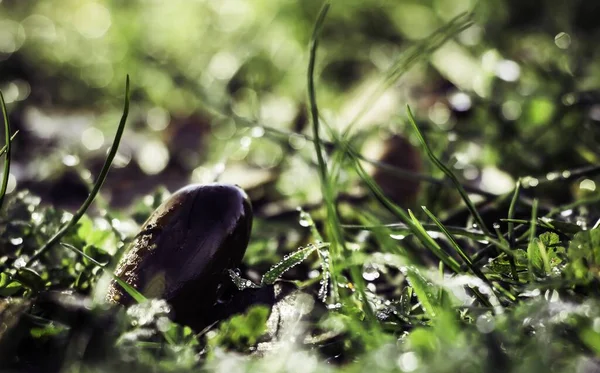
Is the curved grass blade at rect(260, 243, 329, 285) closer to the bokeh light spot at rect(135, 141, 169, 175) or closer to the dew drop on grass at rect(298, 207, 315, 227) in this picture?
the dew drop on grass at rect(298, 207, 315, 227)

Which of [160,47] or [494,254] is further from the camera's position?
[160,47]

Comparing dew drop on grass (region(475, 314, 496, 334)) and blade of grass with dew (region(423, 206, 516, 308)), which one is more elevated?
blade of grass with dew (region(423, 206, 516, 308))

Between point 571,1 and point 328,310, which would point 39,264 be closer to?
point 328,310

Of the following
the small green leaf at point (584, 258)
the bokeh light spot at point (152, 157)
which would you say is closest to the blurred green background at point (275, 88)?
the bokeh light spot at point (152, 157)

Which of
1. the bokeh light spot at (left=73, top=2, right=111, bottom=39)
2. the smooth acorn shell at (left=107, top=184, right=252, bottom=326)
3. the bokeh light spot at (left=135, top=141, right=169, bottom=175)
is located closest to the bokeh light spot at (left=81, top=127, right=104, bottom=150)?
the bokeh light spot at (left=135, top=141, right=169, bottom=175)

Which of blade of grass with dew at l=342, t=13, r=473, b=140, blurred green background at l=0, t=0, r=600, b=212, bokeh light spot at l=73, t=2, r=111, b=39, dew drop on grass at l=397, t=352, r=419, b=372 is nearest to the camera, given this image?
dew drop on grass at l=397, t=352, r=419, b=372

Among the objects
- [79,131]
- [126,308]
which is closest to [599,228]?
[126,308]
